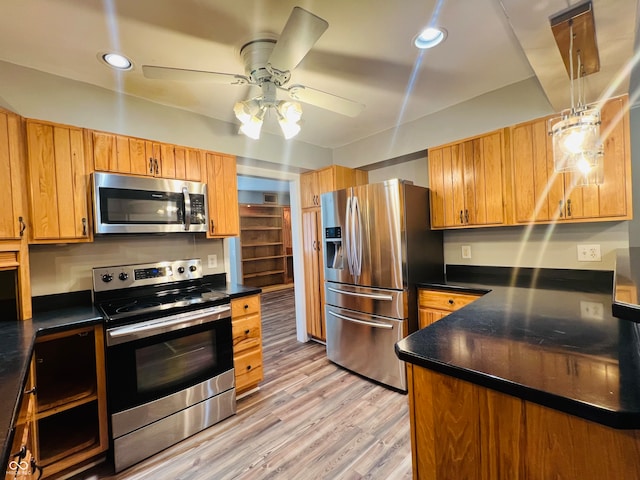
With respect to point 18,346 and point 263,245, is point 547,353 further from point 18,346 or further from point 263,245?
point 263,245

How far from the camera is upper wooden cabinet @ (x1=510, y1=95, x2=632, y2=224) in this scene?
1873mm

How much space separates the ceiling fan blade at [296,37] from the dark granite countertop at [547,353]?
1.33 m

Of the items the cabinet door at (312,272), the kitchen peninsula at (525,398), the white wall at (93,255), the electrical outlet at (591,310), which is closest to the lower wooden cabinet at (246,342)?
the white wall at (93,255)

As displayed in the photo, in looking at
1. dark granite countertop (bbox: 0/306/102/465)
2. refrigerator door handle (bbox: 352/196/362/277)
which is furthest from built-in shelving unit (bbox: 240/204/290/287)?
dark granite countertop (bbox: 0/306/102/465)

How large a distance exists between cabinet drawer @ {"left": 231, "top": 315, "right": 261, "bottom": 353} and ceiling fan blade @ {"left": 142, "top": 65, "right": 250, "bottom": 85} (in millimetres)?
1712

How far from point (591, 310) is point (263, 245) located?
6.50 m

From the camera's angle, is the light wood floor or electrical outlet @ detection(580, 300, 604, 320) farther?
the light wood floor

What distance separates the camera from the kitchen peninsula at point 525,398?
0.68 meters

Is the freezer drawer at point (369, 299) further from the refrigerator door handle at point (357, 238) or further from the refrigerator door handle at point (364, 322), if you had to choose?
the refrigerator door handle at point (357, 238)

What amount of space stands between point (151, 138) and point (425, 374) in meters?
2.59

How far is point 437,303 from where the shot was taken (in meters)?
A: 2.44

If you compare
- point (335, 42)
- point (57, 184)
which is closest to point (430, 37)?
point (335, 42)

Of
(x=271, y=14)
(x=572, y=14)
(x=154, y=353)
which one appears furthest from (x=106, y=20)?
(x=572, y=14)

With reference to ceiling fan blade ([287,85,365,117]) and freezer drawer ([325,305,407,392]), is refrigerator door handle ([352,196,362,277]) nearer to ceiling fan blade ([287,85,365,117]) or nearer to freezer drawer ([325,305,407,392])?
freezer drawer ([325,305,407,392])
